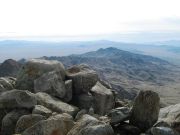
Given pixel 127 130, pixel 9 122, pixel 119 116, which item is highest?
pixel 119 116

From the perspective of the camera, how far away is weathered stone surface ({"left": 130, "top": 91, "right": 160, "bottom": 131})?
23438mm

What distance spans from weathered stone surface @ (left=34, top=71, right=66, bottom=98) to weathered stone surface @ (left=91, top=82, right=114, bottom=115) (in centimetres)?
345

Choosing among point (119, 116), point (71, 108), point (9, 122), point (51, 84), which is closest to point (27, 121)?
point (9, 122)

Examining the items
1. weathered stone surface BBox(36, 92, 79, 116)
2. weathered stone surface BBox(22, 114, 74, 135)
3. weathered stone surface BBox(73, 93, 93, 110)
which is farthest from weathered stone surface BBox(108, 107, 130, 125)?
weathered stone surface BBox(73, 93, 93, 110)

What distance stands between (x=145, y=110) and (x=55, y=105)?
9.43 m

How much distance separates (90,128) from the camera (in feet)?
66.9

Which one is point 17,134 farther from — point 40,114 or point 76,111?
point 76,111

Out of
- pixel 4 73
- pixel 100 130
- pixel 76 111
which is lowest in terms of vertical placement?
pixel 4 73

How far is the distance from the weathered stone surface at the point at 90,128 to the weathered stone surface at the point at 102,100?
41.2ft

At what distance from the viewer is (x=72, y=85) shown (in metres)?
35.6

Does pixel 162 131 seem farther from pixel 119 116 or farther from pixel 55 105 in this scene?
pixel 55 105

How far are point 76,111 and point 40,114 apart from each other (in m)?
4.60

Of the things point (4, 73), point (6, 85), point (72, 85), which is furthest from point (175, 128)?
point (4, 73)

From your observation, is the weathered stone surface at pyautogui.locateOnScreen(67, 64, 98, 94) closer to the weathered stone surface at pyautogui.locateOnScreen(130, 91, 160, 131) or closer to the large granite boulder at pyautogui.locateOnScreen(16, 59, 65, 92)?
the large granite boulder at pyautogui.locateOnScreen(16, 59, 65, 92)
